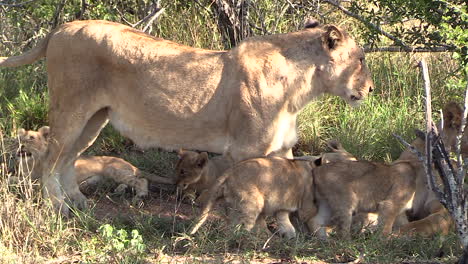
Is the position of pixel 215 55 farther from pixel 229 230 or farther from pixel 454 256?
pixel 454 256

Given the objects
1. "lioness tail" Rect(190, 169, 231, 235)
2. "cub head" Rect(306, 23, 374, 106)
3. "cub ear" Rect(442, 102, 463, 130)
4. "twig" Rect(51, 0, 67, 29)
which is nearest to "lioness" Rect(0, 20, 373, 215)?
"cub head" Rect(306, 23, 374, 106)

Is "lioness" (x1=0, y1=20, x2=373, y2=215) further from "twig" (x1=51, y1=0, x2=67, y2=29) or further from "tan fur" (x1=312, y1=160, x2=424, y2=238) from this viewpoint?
"twig" (x1=51, y1=0, x2=67, y2=29)

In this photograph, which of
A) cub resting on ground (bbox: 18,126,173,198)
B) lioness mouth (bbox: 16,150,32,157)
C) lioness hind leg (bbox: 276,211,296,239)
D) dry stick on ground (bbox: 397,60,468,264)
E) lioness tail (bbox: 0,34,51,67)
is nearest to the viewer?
dry stick on ground (bbox: 397,60,468,264)

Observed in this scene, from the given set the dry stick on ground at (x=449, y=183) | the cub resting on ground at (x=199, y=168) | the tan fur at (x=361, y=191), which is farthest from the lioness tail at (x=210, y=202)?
the dry stick on ground at (x=449, y=183)

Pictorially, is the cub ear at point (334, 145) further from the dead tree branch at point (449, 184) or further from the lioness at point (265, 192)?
the dead tree branch at point (449, 184)

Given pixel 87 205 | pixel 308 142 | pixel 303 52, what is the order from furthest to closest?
pixel 308 142
pixel 87 205
pixel 303 52

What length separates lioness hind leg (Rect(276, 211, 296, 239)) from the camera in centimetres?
666

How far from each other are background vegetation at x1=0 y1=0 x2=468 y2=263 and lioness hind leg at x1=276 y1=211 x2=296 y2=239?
141 mm

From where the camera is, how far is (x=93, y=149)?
9430mm

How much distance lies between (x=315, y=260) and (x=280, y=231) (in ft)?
1.75

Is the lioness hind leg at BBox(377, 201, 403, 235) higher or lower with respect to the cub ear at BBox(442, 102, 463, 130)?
lower

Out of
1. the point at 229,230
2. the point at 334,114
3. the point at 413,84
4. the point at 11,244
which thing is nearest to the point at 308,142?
the point at 334,114

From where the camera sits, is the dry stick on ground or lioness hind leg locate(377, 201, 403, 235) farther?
lioness hind leg locate(377, 201, 403, 235)

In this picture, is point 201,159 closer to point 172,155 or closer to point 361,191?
point 172,155
